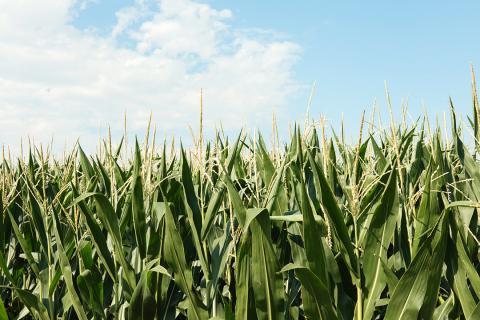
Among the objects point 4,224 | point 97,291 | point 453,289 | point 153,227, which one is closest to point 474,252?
point 453,289

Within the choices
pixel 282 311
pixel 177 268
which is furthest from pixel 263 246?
pixel 177 268

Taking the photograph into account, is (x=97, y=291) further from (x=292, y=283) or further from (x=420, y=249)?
(x=420, y=249)

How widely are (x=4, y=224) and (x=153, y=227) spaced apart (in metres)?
1.49

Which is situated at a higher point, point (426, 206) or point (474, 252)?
point (426, 206)

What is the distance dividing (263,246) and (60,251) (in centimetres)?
108

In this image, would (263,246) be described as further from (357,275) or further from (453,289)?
(453,289)

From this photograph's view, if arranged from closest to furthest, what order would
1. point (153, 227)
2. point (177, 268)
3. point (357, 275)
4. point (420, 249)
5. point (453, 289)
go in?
point (420, 249)
point (357, 275)
point (453, 289)
point (177, 268)
point (153, 227)

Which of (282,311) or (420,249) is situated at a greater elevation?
(420,249)

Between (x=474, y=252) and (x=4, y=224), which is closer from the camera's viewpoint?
(x=474, y=252)

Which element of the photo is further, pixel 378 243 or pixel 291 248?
pixel 291 248

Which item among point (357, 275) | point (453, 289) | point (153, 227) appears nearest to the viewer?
point (357, 275)

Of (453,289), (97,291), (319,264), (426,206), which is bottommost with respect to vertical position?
(97,291)

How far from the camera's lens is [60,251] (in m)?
2.33

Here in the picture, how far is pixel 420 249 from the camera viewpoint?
1.62 meters
